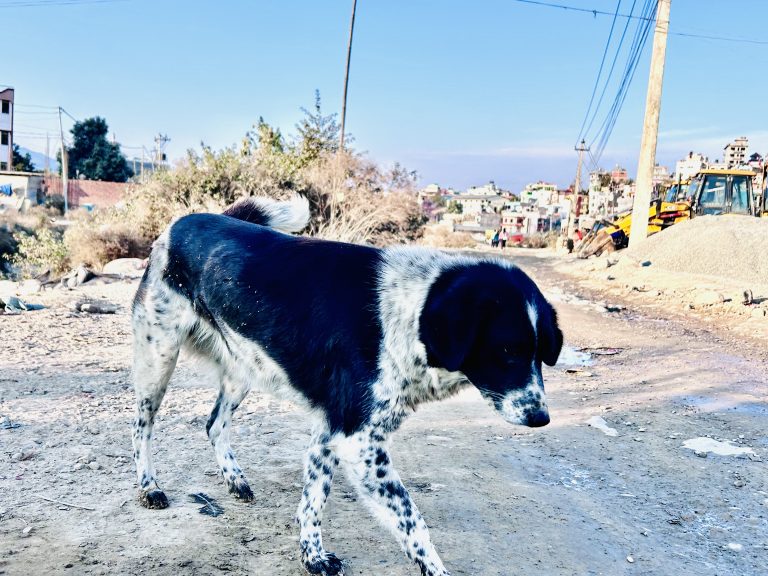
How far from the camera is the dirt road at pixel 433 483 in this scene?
2.89 meters

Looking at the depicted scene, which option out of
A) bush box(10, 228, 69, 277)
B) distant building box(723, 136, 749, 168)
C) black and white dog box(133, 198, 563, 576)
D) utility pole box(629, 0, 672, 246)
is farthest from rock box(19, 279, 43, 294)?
distant building box(723, 136, 749, 168)

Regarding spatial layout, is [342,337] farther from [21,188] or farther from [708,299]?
[21,188]

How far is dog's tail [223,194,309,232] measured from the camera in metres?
4.18

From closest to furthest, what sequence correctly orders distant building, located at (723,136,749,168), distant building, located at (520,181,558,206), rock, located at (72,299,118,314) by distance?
1. rock, located at (72,299,118,314)
2. distant building, located at (723,136,749,168)
3. distant building, located at (520,181,558,206)

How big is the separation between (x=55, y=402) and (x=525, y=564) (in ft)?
11.8

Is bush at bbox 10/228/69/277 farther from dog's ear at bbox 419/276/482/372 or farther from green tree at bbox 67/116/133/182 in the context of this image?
green tree at bbox 67/116/133/182

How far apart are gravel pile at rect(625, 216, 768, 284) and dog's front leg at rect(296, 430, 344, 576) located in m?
12.7

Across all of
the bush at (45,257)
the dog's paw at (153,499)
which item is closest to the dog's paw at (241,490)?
the dog's paw at (153,499)

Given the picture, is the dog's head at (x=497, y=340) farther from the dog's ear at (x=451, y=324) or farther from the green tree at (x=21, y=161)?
the green tree at (x=21, y=161)

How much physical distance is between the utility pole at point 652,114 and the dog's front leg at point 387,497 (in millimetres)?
16924

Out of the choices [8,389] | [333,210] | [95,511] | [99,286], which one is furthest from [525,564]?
[333,210]

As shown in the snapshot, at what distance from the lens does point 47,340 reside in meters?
6.88

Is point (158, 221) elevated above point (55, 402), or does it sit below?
above

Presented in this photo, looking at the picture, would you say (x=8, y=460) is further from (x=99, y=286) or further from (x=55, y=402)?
(x=99, y=286)
